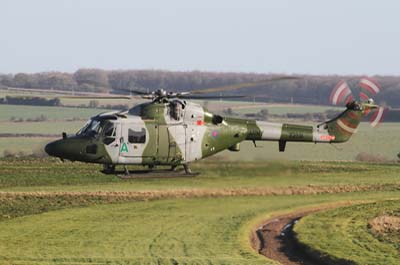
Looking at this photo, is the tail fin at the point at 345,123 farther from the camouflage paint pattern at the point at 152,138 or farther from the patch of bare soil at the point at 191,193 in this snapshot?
the patch of bare soil at the point at 191,193

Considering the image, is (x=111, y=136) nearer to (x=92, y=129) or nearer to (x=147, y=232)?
(x=92, y=129)

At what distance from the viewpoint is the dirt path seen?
157 ft

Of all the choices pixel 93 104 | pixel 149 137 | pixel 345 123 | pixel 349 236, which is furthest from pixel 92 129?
pixel 93 104

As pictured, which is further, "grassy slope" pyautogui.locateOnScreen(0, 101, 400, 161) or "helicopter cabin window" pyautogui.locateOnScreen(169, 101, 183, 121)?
"grassy slope" pyautogui.locateOnScreen(0, 101, 400, 161)

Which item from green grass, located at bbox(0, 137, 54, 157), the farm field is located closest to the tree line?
green grass, located at bbox(0, 137, 54, 157)

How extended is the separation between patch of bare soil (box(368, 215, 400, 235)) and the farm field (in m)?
5.27

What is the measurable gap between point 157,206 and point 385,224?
14.9m

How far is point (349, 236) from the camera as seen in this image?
172ft

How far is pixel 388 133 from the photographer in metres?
120

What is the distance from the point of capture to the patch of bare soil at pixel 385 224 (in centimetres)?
5447

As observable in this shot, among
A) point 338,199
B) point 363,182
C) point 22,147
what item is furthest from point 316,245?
point 22,147

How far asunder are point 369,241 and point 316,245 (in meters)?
3.16

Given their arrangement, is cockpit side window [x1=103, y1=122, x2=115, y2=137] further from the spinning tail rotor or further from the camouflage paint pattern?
the spinning tail rotor

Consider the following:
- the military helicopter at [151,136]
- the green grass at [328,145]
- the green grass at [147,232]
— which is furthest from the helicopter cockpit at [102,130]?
the green grass at [328,145]
